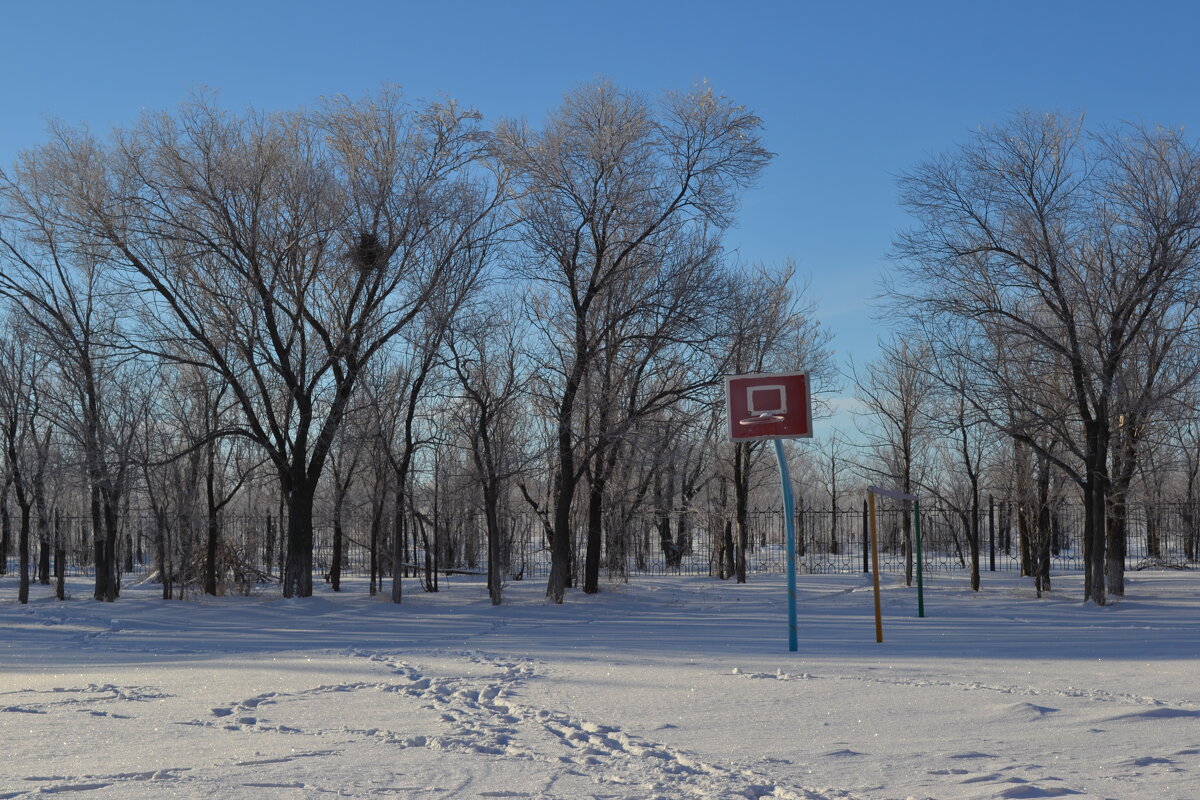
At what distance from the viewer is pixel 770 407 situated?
1202cm

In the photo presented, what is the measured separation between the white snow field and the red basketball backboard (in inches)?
101

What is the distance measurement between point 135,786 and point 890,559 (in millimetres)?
35455

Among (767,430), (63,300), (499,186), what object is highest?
(499,186)

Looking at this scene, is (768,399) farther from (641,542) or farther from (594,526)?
(641,542)

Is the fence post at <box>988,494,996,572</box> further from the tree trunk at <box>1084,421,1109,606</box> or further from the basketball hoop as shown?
the basketball hoop

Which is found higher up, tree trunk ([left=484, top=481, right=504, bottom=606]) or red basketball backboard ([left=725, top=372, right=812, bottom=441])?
red basketball backboard ([left=725, top=372, right=812, bottom=441])

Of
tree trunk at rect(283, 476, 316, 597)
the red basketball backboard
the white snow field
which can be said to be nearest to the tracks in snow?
the white snow field

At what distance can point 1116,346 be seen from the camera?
724 inches

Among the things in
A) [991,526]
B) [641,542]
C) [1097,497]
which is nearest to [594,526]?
[1097,497]

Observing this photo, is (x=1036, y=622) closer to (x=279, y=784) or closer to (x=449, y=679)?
(x=449, y=679)

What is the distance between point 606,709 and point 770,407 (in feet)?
16.8

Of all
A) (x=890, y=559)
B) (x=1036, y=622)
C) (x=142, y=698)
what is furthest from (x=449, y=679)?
(x=890, y=559)

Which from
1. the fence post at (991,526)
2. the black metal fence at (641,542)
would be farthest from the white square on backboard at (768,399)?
Result: the fence post at (991,526)

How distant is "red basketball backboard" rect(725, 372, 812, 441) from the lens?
466 inches
